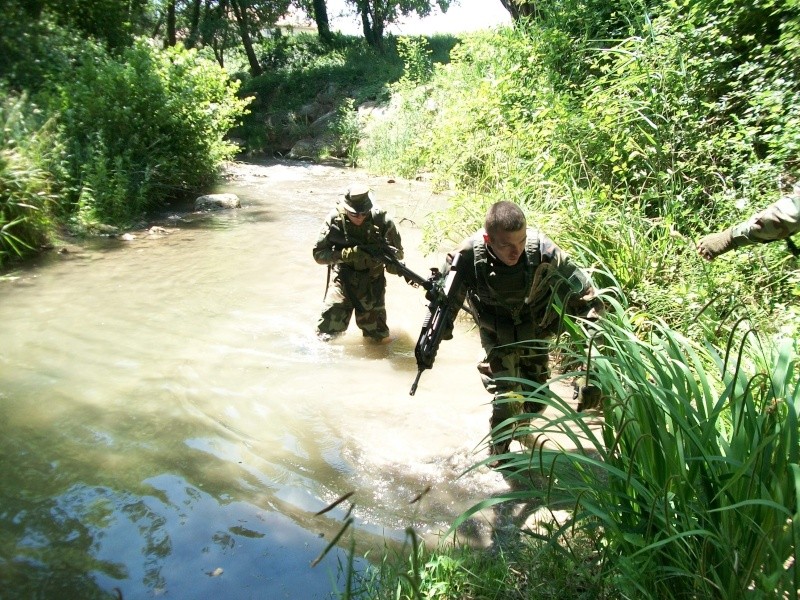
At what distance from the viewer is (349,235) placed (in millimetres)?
4859

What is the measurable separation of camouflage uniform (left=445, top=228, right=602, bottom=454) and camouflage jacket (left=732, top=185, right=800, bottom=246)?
3.21 feet

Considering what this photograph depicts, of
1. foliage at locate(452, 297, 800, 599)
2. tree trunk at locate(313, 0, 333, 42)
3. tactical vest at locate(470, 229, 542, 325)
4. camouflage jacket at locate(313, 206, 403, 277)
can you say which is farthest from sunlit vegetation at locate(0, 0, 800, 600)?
tree trunk at locate(313, 0, 333, 42)

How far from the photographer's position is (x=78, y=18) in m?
13.7

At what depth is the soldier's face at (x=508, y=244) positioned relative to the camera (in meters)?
2.76

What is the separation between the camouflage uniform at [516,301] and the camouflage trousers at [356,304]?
1891 mm

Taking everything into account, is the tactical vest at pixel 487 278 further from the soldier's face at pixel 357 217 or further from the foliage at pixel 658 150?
the soldier's face at pixel 357 217

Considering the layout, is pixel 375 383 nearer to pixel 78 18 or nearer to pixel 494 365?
pixel 494 365

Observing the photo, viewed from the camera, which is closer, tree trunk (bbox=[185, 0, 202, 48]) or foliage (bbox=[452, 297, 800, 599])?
foliage (bbox=[452, 297, 800, 599])

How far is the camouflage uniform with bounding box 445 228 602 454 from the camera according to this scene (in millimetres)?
2963

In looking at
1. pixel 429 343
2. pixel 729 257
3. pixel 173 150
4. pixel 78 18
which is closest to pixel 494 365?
pixel 429 343

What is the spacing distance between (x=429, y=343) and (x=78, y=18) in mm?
14695

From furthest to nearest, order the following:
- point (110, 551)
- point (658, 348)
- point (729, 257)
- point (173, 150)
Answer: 1. point (173, 150)
2. point (729, 257)
3. point (110, 551)
4. point (658, 348)

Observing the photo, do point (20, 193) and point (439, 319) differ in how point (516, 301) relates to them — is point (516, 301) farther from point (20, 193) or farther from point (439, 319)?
point (20, 193)

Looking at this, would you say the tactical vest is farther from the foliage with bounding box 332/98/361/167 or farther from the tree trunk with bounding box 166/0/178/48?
the tree trunk with bounding box 166/0/178/48
